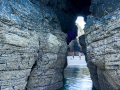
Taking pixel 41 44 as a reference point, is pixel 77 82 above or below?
below

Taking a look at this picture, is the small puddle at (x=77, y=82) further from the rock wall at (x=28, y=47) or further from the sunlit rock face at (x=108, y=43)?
the sunlit rock face at (x=108, y=43)

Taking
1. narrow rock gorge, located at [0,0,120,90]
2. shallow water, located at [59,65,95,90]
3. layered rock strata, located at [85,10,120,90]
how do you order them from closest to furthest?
layered rock strata, located at [85,10,120,90] → narrow rock gorge, located at [0,0,120,90] → shallow water, located at [59,65,95,90]

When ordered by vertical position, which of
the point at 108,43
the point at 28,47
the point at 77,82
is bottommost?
the point at 77,82

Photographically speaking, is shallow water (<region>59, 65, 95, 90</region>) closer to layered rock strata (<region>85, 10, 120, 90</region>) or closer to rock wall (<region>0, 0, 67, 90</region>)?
rock wall (<region>0, 0, 67, 90</region>)

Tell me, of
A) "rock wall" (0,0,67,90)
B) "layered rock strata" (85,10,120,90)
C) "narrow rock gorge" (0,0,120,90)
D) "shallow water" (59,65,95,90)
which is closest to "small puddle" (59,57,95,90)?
"shallow water" (59,65,95,90)

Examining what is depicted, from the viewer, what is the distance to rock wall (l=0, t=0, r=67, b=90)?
3.94 meters

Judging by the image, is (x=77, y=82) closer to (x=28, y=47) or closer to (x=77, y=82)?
(x=77, y=82)

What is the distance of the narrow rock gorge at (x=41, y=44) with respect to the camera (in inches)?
153

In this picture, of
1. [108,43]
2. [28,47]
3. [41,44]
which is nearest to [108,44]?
[108,43]

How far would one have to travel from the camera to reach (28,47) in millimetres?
4672

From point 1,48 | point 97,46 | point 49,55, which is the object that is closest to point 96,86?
point 97,46

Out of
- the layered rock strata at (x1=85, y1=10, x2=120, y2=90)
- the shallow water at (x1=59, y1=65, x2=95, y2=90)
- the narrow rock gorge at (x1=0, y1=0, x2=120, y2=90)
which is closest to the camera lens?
the layered rock strata at (x1=85, y1=10, x2=120, y2=90)

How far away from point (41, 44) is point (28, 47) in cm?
97

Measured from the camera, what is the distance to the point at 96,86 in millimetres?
6641
